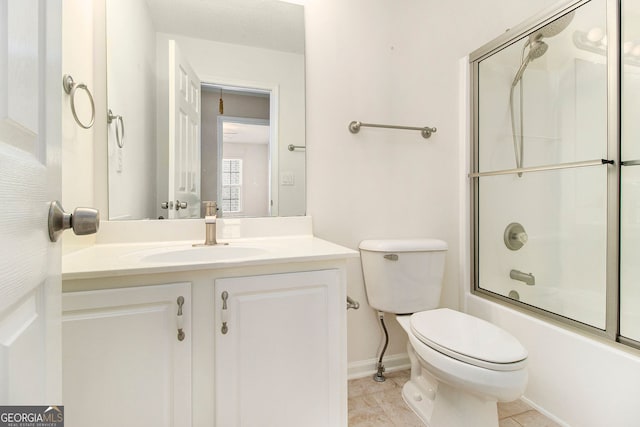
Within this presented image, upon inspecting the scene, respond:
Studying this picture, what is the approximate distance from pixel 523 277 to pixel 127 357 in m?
1.83

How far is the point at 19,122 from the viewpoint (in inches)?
15.0

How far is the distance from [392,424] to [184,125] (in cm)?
159

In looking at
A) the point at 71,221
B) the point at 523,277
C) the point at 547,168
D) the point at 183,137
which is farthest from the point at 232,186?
the point at 523,277

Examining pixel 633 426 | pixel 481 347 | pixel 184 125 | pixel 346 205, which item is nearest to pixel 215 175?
pixel 184 125

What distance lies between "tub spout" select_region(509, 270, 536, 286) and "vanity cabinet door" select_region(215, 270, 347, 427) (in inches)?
45.5

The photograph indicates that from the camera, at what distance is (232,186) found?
1.49 meters

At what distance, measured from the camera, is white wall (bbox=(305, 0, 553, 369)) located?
5.31 feet

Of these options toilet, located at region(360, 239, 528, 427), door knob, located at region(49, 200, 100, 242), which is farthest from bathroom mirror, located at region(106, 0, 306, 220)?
door knob, located at region(49, 200, 100, 242)

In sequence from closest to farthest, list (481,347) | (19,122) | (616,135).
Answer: (19,122), (481,347), (616,135)

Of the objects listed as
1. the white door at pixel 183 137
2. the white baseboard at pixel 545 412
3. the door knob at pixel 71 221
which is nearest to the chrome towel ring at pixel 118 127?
the white door at pixel 183 137

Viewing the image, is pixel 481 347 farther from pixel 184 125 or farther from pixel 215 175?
pixel 184 125

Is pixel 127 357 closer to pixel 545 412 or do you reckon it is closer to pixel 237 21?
pixel 237 21

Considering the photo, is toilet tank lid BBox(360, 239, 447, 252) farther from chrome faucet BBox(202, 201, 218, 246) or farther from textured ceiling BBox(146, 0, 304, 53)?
textured ceiling BBox(146, 0, 304, 53)

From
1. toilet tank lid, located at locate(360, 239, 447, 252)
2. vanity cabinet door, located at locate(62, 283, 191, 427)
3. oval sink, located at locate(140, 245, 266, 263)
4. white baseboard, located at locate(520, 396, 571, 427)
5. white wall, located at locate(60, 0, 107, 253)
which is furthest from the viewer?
toilet tank lid, located at locate(360, 239, 447, 252)
